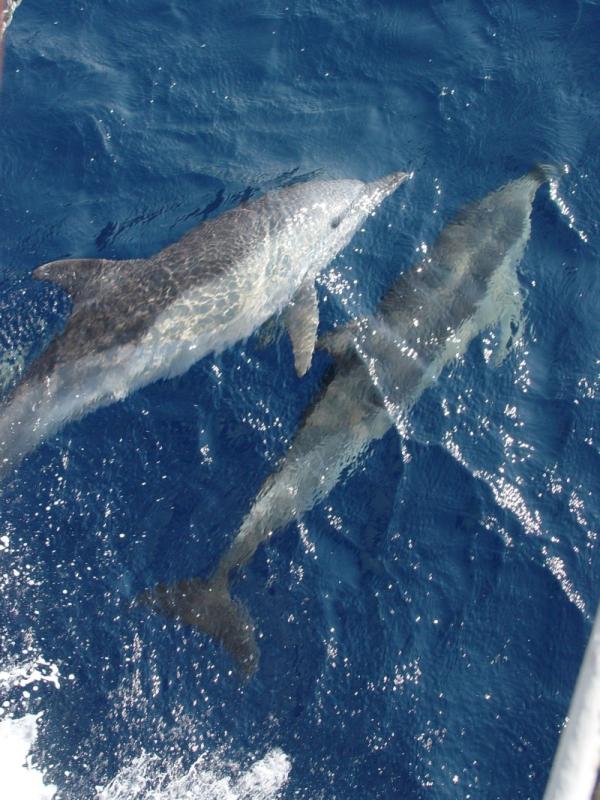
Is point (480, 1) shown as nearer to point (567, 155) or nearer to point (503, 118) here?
point (503, 118)

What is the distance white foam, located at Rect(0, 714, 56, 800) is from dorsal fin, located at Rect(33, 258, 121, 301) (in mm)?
4602

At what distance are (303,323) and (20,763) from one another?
5.28 m

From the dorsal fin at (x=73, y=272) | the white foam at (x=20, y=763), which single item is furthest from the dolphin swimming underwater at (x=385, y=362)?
the dorsal fin at (x=73, y=272)

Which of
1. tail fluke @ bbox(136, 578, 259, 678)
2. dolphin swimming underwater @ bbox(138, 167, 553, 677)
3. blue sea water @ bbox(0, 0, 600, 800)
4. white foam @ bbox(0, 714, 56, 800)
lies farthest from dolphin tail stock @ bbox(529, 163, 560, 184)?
white foam @ bbox(0, 714, 56, 800)

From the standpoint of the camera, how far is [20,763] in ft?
22.9

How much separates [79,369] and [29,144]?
4452mm

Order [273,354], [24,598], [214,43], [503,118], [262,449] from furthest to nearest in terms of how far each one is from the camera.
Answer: [214,43]
[503,118]
[273,354]
[262,449]
[24,598]

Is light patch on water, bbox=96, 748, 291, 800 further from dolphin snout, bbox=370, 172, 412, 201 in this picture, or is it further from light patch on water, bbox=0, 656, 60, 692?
dolphin snout, bbox=370, 172, 412, 201

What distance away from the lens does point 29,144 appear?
459 inches

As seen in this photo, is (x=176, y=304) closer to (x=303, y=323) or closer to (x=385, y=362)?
(x=303, y=323)

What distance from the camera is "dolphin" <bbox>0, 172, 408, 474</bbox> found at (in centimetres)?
887

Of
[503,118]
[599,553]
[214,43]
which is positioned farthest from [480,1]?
[599,553]

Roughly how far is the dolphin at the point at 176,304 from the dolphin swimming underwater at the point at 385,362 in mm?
691

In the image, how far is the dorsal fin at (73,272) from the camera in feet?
31.4
